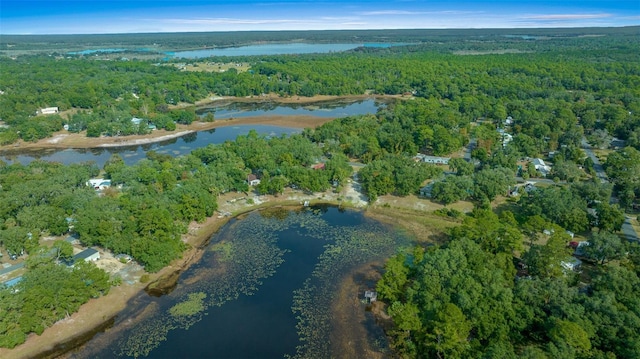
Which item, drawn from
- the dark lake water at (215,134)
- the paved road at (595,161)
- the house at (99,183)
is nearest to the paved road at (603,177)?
the paved road at (595,161)

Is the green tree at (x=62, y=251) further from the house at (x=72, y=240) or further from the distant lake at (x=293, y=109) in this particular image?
the distant lake at (x=293, y=109)

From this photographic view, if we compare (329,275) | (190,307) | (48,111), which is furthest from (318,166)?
(48,111)

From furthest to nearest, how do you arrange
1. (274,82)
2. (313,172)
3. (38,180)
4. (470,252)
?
(274,82)
(313,172)
(38,180)
(470,252)

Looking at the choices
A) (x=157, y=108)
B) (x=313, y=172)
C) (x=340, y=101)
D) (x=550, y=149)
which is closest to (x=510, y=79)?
(x=340, y=101)

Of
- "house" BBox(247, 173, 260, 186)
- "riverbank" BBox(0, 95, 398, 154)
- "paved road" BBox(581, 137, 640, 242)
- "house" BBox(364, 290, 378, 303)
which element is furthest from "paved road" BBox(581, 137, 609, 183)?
"riverbank" BBox(0, 95, 398, 154)

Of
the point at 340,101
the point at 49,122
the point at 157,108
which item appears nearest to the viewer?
the point at 49,122

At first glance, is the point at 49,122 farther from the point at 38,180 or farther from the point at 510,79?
the point at 510,79
